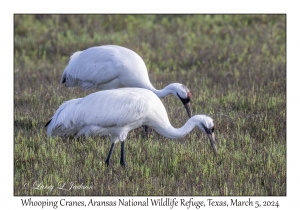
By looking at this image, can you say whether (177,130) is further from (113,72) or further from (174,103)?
(174,103)

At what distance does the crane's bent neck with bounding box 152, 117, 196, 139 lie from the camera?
6.97 m

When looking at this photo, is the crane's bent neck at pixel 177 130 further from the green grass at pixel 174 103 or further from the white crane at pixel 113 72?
the white crane at pixel 113 72

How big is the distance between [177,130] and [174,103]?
7.35 ft

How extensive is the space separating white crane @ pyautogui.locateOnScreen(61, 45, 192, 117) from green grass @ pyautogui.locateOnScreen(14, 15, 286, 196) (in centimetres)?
42

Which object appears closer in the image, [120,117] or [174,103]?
[120,117]

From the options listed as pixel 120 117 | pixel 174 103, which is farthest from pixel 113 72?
pixel 120 117

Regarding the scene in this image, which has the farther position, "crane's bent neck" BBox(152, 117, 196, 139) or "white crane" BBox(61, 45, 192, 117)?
"white crane" BBox(61, 45, 192, 117)

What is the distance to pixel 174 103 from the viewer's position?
925 centimetres

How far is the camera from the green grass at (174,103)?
6.30 meters

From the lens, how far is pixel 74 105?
7.12 meters

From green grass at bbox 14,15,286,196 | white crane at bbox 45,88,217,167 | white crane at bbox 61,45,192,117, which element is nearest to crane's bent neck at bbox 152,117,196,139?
white crane at bbox 45,88,217,167

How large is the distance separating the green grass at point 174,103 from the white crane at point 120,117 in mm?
238

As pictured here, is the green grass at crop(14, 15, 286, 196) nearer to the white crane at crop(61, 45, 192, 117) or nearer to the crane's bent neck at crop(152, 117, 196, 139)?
the crane's bent neck at crop(152, 117, 196, 139)
